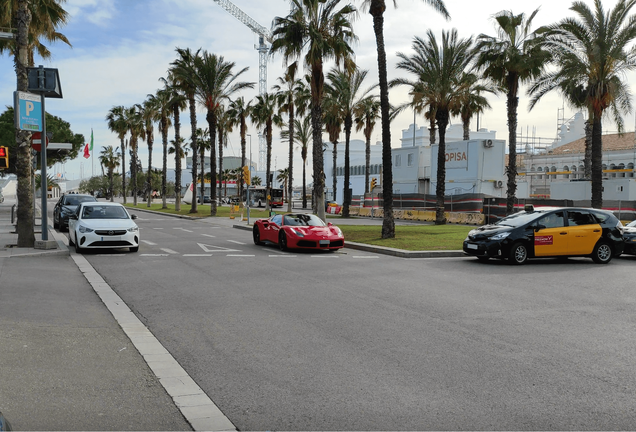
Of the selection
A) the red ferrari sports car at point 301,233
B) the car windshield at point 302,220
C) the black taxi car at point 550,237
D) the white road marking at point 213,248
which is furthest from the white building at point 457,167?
the white road marking at point 213,248

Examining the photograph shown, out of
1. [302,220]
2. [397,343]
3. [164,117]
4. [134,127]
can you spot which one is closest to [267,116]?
[164,117]

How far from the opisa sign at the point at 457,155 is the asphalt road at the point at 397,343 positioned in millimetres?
32627

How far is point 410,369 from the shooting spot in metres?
5.68

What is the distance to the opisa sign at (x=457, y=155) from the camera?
45062 mm

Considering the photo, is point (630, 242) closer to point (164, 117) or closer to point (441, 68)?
point (441, 68)

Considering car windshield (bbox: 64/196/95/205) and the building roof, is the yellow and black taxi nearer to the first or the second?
car windshield (bbox: 64/196/95/205)

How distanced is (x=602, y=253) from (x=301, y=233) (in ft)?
27.8

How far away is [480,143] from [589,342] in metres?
38.9

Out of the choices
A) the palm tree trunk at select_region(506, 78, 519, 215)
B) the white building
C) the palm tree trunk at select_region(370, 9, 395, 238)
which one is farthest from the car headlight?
the white building

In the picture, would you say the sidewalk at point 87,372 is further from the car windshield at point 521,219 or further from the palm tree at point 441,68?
the palm tree at point 441,68

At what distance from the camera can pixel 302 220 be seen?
18.8 m

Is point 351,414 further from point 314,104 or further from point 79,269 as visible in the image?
point 314,104

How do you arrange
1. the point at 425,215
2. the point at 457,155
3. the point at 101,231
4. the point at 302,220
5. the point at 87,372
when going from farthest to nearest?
the point at 457,155
the point at 425,215
the point at 302,220
the point at 101,231
the point at 87,372

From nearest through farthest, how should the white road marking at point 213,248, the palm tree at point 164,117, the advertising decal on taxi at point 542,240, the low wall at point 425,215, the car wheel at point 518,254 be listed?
the car wheel at point 518,254
the advertising decal on taxi at point 542,240
the white road marking at point 213,248
the low wall at point 425,215
the palm tree at point 164,117
